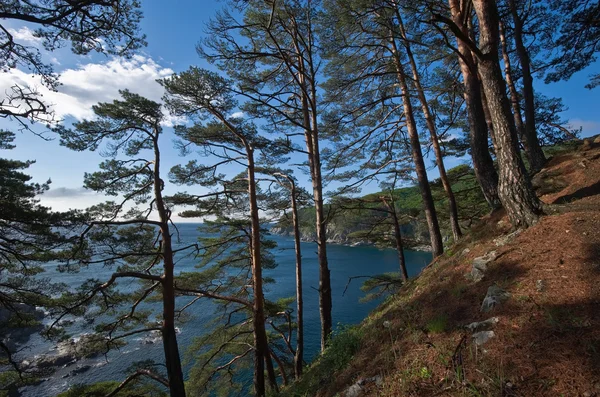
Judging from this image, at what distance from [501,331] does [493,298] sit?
1.63 feet

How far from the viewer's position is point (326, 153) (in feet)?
30.9

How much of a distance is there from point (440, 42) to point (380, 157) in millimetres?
4181

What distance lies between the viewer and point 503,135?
13.1 ft

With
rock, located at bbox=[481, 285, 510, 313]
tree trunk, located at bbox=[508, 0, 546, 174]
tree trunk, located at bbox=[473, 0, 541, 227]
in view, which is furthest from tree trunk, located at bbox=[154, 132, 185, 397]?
tree trunk, located at bbox=[508, 0, 546, 174]

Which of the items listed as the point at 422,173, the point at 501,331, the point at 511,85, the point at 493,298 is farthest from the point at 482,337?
the point at 511,85

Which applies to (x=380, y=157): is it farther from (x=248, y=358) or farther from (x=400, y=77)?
(x=248, y=358)

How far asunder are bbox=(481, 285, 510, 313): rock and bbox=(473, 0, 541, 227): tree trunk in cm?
172

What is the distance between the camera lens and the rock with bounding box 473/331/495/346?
7.34ft

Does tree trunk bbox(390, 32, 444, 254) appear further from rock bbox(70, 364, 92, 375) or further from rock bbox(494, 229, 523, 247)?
rock bbox(70, 364, 92, 375)

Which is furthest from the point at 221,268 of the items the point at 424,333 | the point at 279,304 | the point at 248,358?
the point at 424,333

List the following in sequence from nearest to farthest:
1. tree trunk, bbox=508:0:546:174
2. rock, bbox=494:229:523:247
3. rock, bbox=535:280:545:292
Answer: rock, bbox=535:280:545:292, rock, bbox=494:229:523:247, tree trunk, bbox=508:0:546:174

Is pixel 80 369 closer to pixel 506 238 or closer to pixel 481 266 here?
pixel 481 266

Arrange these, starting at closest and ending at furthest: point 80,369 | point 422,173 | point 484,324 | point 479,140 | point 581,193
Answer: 1. point 484,324
2. point 581,193
3. point 479,140
4. point 422,173
5. point 80,369

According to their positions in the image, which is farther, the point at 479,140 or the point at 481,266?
the point at 479,140
